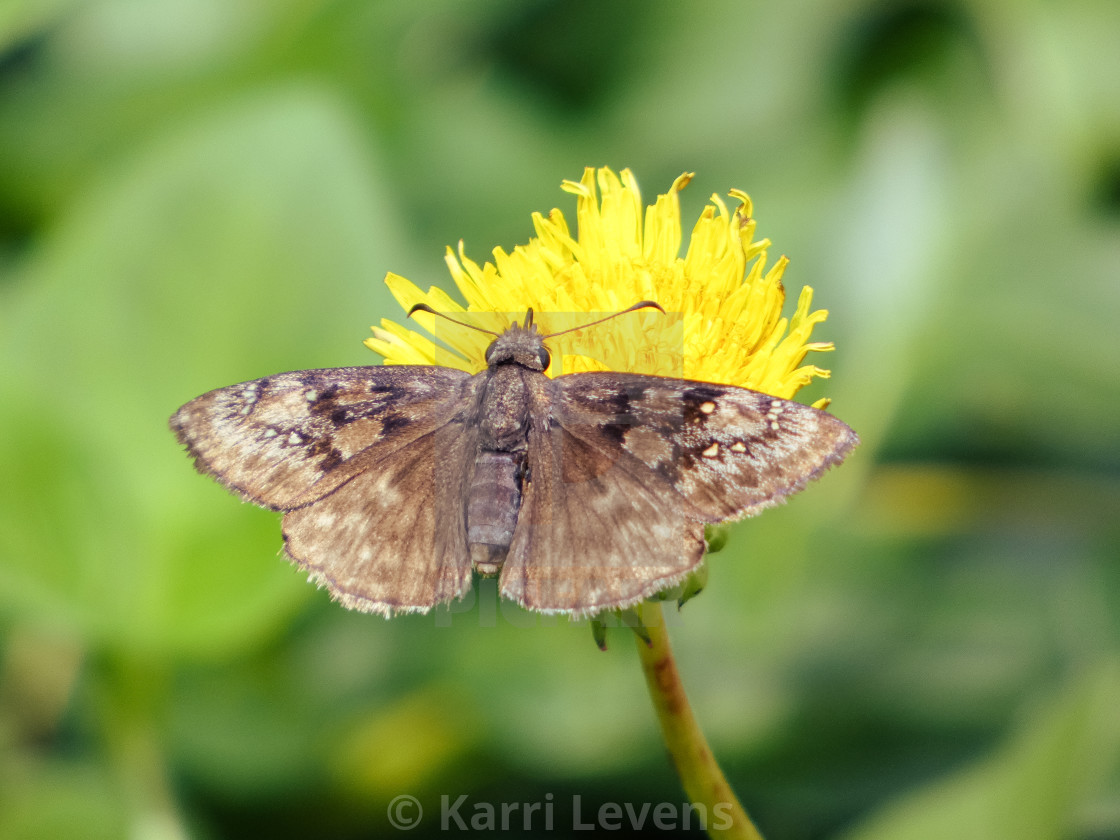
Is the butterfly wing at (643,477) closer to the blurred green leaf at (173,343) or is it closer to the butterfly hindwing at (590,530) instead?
the butterfly hindwing at (590,530)

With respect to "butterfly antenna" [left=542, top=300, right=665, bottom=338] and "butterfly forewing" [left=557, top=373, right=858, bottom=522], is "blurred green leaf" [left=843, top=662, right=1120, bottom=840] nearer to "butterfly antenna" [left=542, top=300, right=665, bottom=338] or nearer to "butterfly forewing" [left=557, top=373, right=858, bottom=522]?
"butterfly forewing" [left=557, top=373, right=858, bottom=522]

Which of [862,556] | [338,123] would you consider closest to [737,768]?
[862,556]

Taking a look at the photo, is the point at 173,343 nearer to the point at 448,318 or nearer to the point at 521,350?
the point at 448,318

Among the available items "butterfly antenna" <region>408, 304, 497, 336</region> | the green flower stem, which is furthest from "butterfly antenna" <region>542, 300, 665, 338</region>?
the green flower stem

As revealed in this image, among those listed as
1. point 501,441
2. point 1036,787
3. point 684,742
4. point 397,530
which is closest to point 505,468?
point 501,441

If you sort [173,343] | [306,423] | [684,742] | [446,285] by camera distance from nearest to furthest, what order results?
[684,742], [306,423], [173,343], [446,285]
